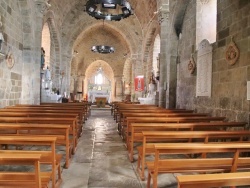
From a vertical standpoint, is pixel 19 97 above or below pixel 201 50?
below

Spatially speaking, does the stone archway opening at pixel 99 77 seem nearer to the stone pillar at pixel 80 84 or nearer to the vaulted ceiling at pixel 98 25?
the stone pillar at pixel 80 84

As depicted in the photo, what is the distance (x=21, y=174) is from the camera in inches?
76.1

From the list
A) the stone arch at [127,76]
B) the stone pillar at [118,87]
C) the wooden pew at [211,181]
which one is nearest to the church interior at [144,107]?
the wooden pew at [211,181]

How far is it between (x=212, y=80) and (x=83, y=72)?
69.3ft

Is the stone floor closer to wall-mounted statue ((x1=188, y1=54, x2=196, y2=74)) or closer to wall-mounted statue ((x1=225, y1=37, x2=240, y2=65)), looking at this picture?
wall-mounted statue ((x1=225, y1=37, x2=240, y2=65))

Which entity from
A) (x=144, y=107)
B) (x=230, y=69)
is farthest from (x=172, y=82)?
(x=230, y=69)

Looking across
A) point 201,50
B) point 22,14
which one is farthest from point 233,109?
point 22,14

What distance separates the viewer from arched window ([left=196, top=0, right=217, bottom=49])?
24.8ft

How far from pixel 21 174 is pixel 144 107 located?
6423 millimetres

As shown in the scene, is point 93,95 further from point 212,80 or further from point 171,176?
point 171,176

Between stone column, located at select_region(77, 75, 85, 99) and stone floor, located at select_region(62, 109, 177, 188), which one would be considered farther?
stone column, located at select_region(77, 75, 85, 99)

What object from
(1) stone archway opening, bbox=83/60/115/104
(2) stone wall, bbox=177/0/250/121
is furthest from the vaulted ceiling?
(2) stone wall, bbox=177/0/250/121

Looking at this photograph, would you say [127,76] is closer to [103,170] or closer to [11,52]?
[11,52]

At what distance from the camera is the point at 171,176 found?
328 cm
